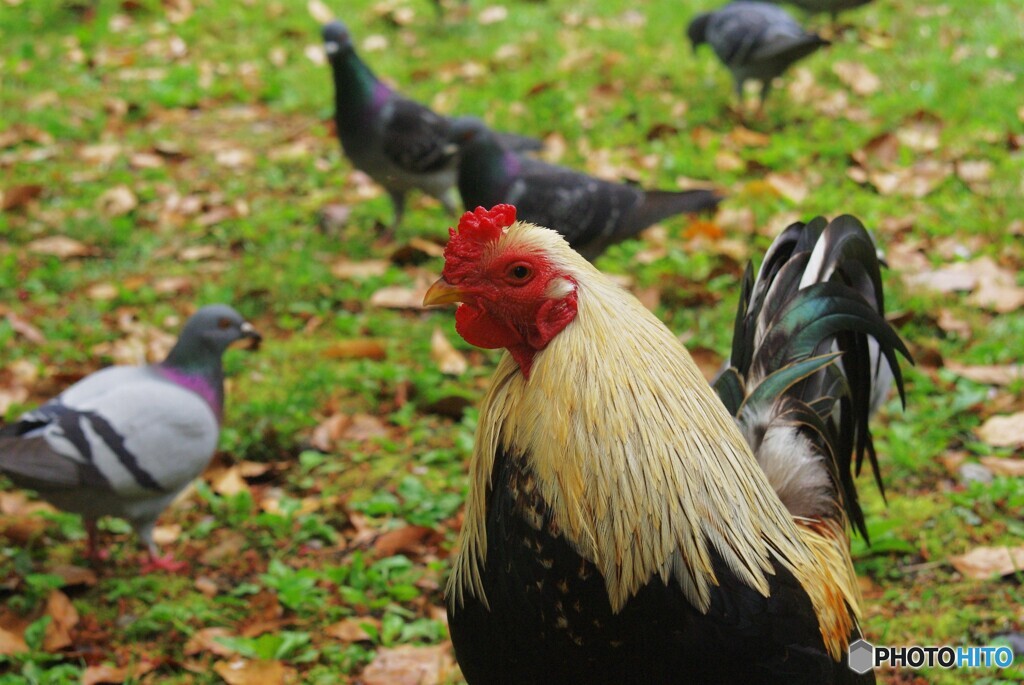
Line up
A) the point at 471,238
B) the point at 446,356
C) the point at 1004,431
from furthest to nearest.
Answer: the point at 446,356 → the point at 1004,431 → the point at 471,238

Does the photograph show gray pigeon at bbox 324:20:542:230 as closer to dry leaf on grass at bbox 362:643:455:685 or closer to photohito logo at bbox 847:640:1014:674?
dry leaf on grass at bbox 362:643:455:685

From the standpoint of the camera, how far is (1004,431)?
12.1ft

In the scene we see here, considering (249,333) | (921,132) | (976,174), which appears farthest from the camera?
(921,132)

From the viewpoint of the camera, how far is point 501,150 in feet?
16.1

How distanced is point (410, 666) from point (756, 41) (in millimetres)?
4874

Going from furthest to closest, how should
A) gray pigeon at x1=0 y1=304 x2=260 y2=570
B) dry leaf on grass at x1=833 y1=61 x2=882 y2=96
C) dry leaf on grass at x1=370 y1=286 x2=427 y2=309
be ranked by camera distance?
dry leaf on grass at x1=833 y1=61 x2=882 y2=96 < dry leaf on grass at x1=370 y1=286 x2=427 y2=309 < gray pigeon at x1=0 y1=304 x2=260 y2=570

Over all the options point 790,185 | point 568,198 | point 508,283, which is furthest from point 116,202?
point 508,283

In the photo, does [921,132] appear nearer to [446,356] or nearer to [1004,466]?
[1004,466]

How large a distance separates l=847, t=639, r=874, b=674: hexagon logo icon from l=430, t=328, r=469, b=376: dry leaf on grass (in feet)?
8.40

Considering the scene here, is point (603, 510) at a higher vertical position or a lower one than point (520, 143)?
higher

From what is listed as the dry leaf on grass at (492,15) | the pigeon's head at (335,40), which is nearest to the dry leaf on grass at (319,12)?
the dry leaf on grass at (492,15)

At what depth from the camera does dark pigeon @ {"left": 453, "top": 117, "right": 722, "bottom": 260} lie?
4.83 metres

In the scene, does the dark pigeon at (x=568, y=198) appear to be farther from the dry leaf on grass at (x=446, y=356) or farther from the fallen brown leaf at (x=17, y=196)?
the fallen brown leaf at (x=17, y=196)

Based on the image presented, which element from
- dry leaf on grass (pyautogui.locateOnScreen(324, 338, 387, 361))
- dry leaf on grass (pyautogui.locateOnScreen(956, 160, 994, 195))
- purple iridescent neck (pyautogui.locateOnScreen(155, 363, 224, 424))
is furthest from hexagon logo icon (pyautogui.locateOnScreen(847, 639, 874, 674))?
dry leaf on grass (pyautogui.locateOnScreen(956, 160, 994, 195))
